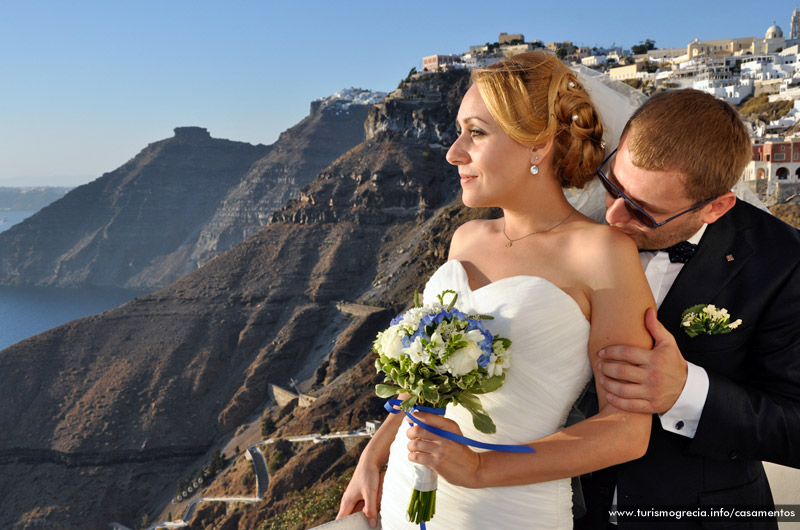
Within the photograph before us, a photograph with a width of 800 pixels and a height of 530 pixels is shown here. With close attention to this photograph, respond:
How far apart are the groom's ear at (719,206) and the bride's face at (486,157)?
0.62 m

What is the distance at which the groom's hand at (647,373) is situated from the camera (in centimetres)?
196

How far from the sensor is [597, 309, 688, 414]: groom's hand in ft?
6.45

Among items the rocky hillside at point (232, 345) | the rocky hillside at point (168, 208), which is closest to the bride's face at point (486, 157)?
the rocky hillside at point (232, 345)

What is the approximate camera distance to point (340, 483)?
27.0m

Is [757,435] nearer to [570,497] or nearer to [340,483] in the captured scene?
[570,497]

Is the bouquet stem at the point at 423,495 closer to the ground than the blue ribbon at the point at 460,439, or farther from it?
closer to the ground

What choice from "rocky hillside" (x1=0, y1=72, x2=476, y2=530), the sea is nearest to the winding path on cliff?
"rocky hillside" (x1=0, y1=72, x2=476, y2=530)

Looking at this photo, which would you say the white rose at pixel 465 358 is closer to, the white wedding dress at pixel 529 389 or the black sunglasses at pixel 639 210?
the white wedding dress at pixel 529 389

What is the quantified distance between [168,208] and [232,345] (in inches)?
4263

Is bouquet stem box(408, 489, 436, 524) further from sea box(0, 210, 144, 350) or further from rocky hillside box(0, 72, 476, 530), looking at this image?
sea box(0, 210, 144, 350)

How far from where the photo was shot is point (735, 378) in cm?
222

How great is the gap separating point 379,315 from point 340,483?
27829 mm

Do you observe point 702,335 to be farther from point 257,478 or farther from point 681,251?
point 257,478

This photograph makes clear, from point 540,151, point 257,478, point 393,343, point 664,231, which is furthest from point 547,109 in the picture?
point 257,478
